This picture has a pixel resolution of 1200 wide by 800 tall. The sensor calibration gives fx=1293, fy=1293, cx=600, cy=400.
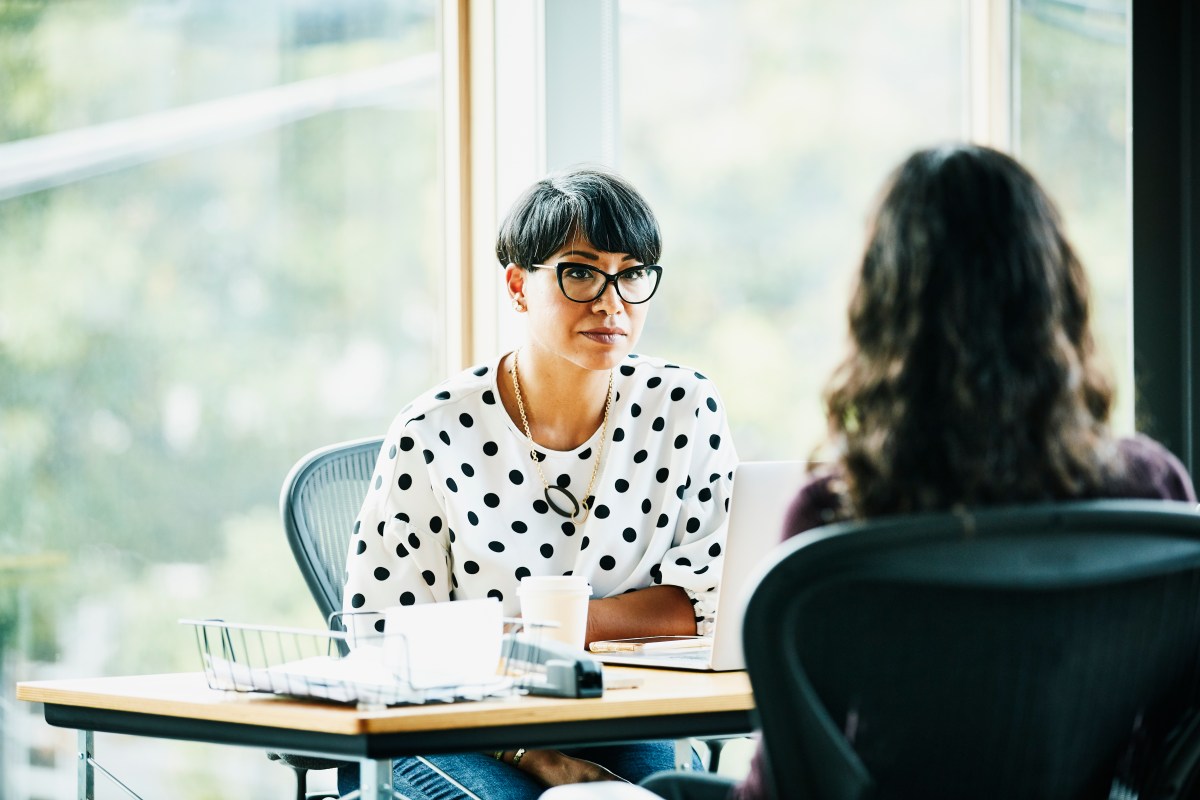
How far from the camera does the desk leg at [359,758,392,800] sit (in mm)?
1208

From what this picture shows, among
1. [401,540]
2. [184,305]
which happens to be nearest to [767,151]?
[184,305]

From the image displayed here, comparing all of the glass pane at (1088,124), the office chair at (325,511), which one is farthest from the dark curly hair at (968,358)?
the glass pane at (1088,124)

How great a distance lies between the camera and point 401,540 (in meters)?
1.87

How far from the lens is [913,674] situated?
0.96 metres

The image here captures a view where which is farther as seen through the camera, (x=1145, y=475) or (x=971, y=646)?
(x=1145, y=475)

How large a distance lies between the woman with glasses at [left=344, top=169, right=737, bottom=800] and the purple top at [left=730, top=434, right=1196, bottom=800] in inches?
28.3

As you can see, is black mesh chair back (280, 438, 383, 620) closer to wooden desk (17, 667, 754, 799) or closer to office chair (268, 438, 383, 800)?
office chair (268, 438, 383, 800)

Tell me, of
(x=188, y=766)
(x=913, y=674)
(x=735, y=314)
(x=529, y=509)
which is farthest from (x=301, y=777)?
(x=735, y=314)

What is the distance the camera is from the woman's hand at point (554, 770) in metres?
1.72

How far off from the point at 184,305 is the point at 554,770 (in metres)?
1.52

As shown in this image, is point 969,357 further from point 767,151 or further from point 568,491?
point 767,151

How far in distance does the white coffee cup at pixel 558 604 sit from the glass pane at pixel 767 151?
1861 millimetres

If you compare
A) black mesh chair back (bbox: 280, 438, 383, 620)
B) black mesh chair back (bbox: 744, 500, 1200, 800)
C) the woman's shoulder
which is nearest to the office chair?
black mesh chair back (bbox: 280, 438, 383, 620)

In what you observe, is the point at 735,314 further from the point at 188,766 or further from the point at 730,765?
the point at 188,766
